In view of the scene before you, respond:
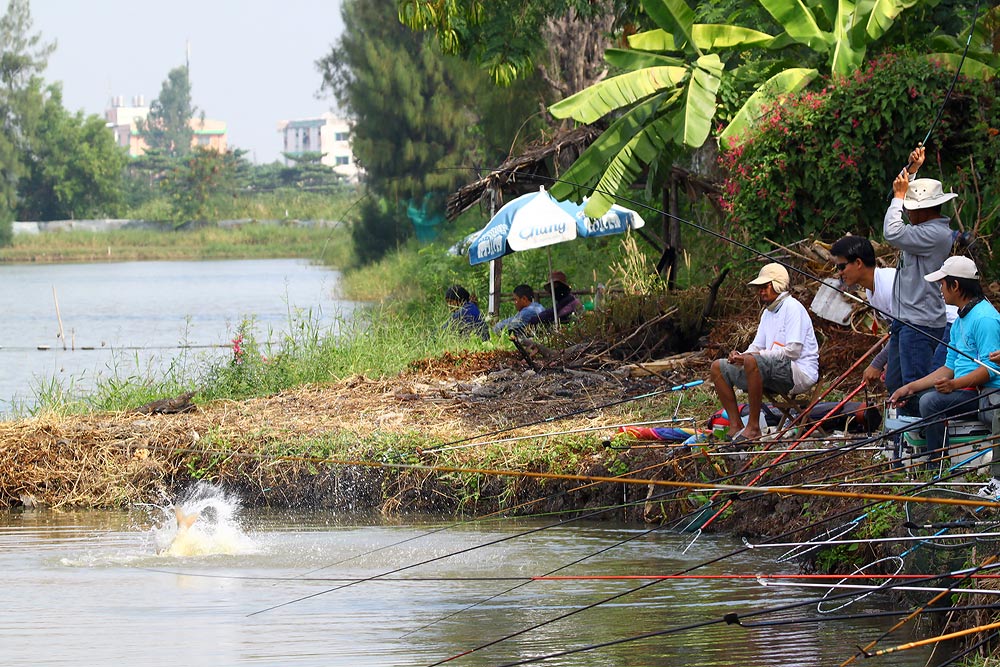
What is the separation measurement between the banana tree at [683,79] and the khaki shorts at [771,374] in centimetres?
378

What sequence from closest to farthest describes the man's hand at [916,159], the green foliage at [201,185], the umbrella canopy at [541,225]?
the man's hand at [916,159]
the umbrella canopy at [541,225]
the green foliage at [201,185]

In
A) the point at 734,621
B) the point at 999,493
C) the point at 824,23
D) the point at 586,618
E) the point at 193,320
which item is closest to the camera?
the point at 734,621

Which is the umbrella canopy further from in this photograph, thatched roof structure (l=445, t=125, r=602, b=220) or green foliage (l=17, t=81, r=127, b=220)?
green foliage (l=17, t=81, r=127, b=220)

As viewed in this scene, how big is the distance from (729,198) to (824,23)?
2315 mm

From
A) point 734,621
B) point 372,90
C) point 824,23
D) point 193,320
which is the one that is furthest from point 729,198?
point 372,90

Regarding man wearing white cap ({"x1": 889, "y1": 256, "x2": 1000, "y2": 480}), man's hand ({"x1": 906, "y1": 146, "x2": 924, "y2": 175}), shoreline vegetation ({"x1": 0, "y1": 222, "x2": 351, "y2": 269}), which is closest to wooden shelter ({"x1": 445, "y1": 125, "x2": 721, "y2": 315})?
man's hand ({"x1": 906, "y1": 146, "x2": 924, "y2": 175})

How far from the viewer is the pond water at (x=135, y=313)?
17.0 m

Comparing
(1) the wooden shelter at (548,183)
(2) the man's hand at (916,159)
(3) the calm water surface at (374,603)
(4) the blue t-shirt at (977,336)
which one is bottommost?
(3) the calm water surface at (374,603)

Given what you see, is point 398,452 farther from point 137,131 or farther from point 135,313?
point 137,131

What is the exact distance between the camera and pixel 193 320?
2988 centimetres

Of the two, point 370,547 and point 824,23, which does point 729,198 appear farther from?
point 370,547

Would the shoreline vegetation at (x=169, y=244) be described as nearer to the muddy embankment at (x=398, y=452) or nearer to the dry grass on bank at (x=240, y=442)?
the muddy embankment at (x=398, y=452)

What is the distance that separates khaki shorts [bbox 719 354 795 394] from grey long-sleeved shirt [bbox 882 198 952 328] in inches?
51.0

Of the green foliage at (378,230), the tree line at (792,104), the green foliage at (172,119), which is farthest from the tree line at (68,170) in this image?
the tree line at (792,104)
